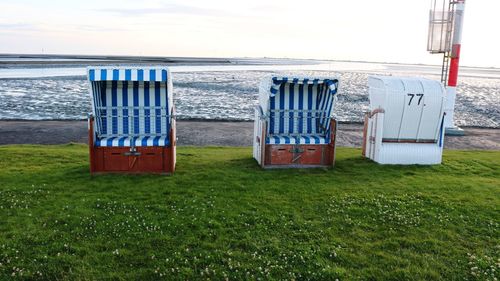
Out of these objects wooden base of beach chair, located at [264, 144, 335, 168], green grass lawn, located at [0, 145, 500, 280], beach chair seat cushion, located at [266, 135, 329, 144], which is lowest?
green grass lawn, located at [0, 145, 500, 280]

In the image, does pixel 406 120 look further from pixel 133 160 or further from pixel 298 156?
pixel 133 160

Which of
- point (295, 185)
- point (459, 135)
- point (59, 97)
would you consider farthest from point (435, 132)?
point (59, 97)

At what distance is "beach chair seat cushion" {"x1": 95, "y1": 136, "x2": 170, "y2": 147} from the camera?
1105 centimetres

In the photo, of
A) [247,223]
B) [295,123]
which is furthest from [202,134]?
[247,223]

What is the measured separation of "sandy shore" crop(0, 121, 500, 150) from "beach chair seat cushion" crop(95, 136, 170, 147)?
18.5 ft

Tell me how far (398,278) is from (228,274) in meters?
2.54

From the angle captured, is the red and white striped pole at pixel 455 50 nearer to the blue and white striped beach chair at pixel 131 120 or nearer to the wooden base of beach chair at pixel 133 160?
the blue and white striped beach chair at pixel 131 120

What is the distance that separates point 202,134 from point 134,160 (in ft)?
26.1

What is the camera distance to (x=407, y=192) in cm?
1023

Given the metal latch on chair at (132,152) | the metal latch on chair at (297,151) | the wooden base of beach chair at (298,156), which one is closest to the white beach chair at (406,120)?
the wooden base of beach chair at (298,156)

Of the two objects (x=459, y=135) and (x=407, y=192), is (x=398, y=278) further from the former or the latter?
(x=459, y=135)

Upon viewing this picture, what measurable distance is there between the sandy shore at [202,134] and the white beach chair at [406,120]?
172 inches

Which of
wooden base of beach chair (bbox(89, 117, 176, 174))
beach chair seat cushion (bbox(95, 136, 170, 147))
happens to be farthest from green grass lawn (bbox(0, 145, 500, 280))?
beach chair seat cushion (bbox(95, 136, 170, 147))

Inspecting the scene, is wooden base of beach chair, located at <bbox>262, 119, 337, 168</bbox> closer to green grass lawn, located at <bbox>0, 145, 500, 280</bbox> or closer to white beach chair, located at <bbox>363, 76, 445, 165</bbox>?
green grass lawn, located at <bbox>0, 145, 500, 280</bbox>
